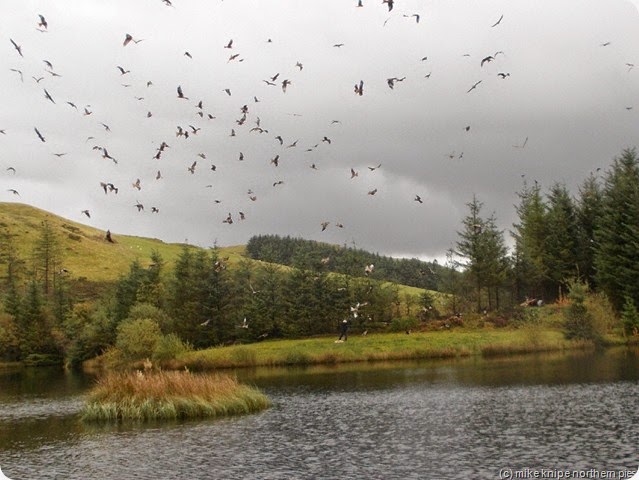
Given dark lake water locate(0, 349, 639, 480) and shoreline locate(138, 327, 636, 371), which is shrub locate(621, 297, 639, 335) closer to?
shoreline locate(138, 327, 636, 371)

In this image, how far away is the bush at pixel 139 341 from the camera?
95500 mm

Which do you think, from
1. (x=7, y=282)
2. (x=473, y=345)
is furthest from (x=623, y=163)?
(x=7, y=282)

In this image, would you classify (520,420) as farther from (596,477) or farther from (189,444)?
(189,444)

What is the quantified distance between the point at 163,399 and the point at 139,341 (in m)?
55.9

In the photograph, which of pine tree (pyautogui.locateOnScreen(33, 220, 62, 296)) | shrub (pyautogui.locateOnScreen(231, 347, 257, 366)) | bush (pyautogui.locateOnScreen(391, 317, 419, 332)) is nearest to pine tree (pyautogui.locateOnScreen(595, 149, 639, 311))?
bush (pyautogui.locateOnScreen(391, 317, 419, 332))

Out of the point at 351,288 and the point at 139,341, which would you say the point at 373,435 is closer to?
the point at 139,341

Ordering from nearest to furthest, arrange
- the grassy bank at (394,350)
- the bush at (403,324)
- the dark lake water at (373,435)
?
the dark lake water at (373,435) < the grassy bank at (394,350) < the bush at (403,324)

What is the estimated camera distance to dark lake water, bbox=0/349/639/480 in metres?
27.3

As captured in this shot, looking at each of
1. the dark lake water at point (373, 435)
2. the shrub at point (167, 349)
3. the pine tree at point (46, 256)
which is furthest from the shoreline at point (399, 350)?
the pine tree at point (46, 256)

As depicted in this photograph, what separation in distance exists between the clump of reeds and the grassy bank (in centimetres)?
4455

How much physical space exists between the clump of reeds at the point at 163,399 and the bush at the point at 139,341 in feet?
167

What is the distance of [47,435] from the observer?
39.2m

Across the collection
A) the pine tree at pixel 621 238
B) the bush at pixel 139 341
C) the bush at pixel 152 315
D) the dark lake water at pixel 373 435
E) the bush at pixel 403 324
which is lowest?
the dark lake water at pixel 373 435

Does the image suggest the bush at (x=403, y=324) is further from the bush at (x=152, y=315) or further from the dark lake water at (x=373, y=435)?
the dark lake water at (x=373, y=435)
